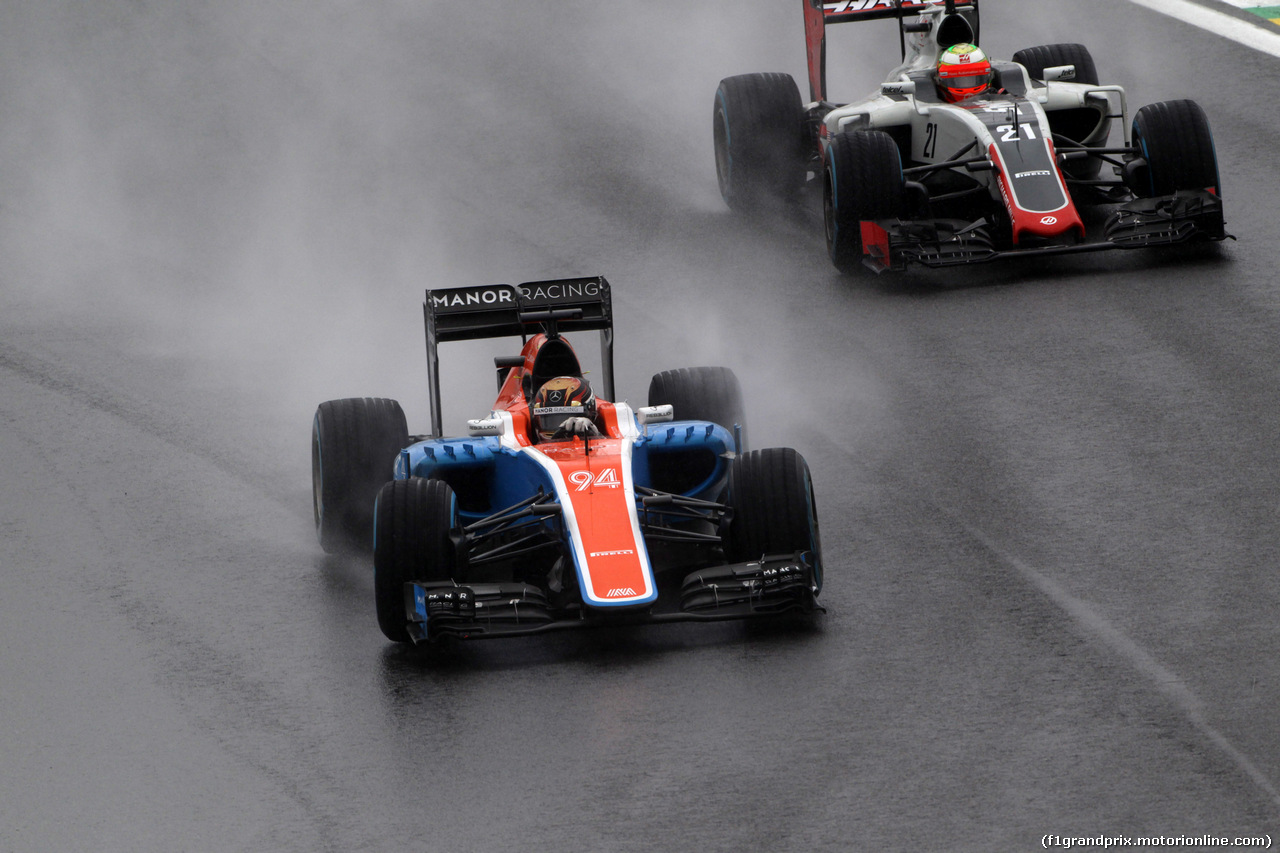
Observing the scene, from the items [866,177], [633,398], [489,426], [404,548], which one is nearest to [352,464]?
[489,426]

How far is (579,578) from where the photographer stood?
8883 mm

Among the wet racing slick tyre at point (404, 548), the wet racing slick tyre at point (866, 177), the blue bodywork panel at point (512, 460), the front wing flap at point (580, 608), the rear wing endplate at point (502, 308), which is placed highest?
the wet racing slick tyre at point (866, 177)

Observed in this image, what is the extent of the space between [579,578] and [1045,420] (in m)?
4.31

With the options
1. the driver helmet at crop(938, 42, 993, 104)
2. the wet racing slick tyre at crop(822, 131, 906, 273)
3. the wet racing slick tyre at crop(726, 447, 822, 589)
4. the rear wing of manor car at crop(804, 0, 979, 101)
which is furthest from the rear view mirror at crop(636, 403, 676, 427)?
the rear wing of manor car at crop(804, 0, 979, 101)

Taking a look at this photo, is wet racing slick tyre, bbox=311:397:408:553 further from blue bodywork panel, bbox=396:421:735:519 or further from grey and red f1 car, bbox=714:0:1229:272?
grey and red f1 car, bbox=714:0:1229:272

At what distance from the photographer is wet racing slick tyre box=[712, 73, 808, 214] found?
17141mm

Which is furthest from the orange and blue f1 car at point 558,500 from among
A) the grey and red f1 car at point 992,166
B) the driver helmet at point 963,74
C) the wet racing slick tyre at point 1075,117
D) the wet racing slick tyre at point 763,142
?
the wet racing slick tyre at point 763,142

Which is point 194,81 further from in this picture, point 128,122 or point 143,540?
point 143,540

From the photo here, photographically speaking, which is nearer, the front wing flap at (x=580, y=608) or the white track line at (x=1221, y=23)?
the front wing flap at (x=580, y=608)

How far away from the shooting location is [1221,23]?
70.3ft

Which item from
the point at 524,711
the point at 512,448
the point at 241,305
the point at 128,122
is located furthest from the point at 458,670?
the point at 128,122

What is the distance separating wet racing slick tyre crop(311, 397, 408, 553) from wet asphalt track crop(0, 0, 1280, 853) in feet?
0.67

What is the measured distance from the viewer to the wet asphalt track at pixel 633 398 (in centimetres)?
765

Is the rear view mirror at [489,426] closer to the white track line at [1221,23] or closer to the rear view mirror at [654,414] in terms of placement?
the rear view mirror at [654,414]
